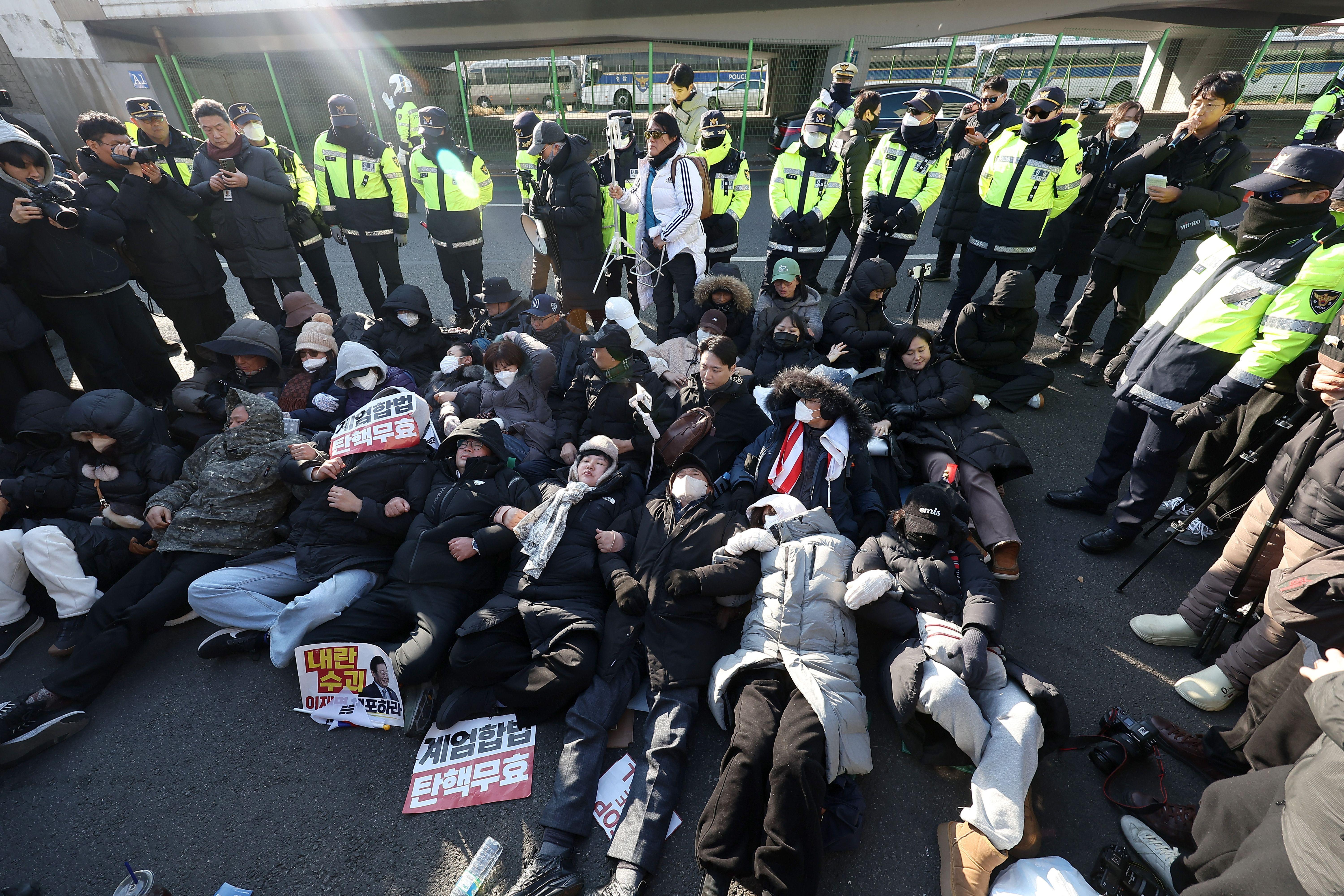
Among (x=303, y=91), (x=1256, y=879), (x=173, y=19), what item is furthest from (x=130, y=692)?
(x=173, y=19)

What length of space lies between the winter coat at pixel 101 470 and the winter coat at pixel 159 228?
1961 mm

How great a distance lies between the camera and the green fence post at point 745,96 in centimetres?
1234

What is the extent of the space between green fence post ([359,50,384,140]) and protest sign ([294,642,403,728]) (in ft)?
40.6

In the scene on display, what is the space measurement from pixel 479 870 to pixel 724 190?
20.9ft

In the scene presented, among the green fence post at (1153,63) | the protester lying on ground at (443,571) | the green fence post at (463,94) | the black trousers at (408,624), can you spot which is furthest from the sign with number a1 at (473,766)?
the green fence post at (1153,63)

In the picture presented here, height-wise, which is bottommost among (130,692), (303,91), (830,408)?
(130,692)

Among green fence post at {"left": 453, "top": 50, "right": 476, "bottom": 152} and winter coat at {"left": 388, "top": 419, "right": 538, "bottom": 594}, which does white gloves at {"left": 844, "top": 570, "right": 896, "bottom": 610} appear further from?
green fence post at {"left": 453, "top": 50, "right": 476, "bottom": 152}

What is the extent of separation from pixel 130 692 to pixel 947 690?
4.23 meters

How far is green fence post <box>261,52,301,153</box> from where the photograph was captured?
12453 millimetres

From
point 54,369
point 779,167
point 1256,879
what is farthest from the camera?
point 779,167

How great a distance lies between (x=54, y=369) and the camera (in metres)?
4.87

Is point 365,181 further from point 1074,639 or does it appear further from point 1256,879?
point 1256,879

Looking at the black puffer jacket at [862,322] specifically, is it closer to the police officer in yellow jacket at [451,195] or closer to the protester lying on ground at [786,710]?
the protester lying on ground at [786,710]

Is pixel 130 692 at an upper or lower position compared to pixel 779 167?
lower
